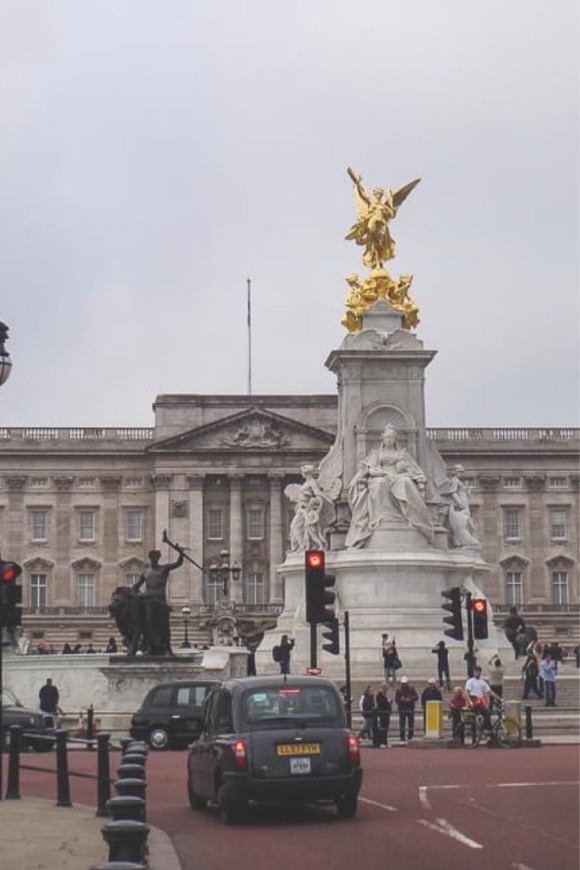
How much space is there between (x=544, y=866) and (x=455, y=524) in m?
38.4

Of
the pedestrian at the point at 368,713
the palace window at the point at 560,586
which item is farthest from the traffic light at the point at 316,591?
the palace window at the point at 560,586

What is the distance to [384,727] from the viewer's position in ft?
113

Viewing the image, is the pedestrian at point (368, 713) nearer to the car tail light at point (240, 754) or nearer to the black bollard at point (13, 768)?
the black bollard at point (13, 768)

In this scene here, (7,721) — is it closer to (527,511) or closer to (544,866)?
(544,866)

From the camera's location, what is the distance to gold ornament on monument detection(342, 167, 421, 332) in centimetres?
5550

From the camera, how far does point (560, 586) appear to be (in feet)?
361

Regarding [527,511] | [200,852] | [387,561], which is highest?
[527,511]

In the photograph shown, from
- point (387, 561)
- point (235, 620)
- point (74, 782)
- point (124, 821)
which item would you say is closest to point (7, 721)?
point (74, 782)

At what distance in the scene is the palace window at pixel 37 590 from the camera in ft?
361

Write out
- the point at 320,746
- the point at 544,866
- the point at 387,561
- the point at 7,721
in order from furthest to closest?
the point at 387,561
the point at 7,721
the point at 320,746
the point at 544,866

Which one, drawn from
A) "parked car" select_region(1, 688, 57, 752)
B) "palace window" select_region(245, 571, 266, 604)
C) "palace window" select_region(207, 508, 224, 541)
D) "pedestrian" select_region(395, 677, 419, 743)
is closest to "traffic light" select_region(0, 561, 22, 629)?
"parked car" select_region(1, 688, 57, 752)

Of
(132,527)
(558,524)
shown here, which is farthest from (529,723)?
(132,527)

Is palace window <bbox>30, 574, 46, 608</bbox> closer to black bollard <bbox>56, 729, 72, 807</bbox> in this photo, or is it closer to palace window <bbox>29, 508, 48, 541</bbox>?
palace window <bbox>29, 508, 48, 541</bbox>

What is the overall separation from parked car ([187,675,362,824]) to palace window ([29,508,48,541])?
92199 mm
